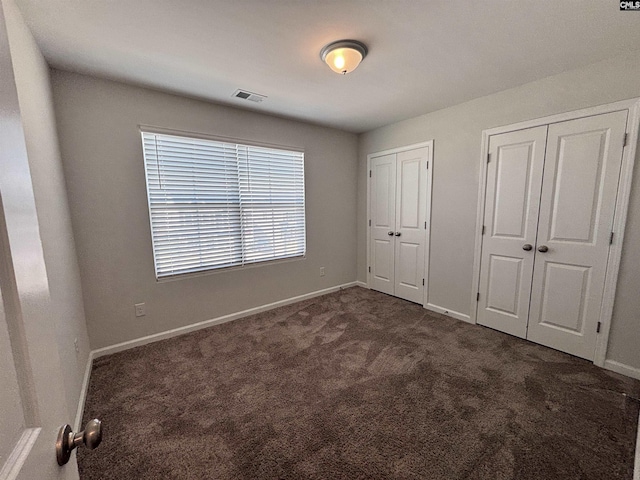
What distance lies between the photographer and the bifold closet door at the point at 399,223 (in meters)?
3.44

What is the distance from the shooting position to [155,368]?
222cm

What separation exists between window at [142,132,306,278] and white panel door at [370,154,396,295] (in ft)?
3.78

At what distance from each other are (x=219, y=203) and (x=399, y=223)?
239 cm

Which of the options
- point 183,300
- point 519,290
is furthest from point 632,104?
point 183,300

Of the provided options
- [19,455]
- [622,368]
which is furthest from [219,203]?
[622,368]

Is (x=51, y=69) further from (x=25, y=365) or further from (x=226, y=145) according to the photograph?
(x=25, y=365)

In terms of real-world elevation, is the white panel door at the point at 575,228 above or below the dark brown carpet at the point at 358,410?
above

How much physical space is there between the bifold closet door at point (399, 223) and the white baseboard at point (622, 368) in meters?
1.71

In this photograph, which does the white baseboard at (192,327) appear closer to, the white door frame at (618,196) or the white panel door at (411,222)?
the white panel door at (411,222)

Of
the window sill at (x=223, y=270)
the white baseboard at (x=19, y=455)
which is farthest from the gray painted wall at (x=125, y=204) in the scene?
the white baseboard at (x=19, y=455)

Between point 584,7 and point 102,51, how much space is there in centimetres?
312

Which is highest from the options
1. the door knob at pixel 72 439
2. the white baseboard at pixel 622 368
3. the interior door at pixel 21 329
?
the interior door at pixel 21 329

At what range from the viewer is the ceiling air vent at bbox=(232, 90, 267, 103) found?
2.59 metres

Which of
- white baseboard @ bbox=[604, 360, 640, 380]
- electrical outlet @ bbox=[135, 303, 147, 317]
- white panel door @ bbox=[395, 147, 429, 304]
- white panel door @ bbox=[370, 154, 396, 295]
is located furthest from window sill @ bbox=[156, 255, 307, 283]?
white baseboard @ bbox=[604, 360, 640, 380]
